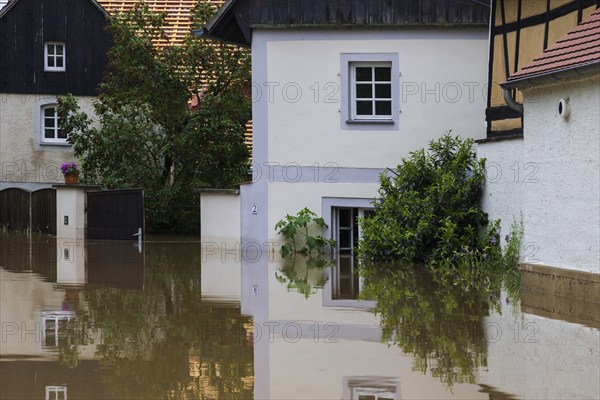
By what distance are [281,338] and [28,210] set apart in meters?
19.8

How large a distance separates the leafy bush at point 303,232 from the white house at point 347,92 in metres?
0.28

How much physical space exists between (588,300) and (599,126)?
6.77 feet

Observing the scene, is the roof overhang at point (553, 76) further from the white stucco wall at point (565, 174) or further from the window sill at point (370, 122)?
the window sill at point (370, 122)

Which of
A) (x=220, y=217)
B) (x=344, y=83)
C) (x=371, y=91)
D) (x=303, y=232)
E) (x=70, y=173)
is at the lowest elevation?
(x=303, y=232)

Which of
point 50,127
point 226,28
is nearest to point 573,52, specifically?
point 226,28

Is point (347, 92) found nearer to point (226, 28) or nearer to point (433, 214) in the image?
point (226, 28)

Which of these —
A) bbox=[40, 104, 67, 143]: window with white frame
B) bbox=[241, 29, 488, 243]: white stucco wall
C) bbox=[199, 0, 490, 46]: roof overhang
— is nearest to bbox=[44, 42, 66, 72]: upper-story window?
bbox=[40, 104, 67, 143]: window with white frame

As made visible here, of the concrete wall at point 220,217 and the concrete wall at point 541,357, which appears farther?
the concrete wall at point 220,217

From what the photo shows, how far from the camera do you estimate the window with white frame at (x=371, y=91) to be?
2284 cm

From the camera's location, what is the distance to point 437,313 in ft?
45.5

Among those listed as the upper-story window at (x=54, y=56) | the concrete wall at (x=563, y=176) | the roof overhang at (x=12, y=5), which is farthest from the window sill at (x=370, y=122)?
the upper-story window at (x=54, y=56)

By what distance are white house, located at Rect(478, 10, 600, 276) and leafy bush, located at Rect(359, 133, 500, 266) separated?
11.6 ft

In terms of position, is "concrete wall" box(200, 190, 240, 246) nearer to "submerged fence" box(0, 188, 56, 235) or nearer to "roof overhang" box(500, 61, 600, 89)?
"submerged fence" box(0, 188, 56, 235)

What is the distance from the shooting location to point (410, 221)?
20109 millimetres
